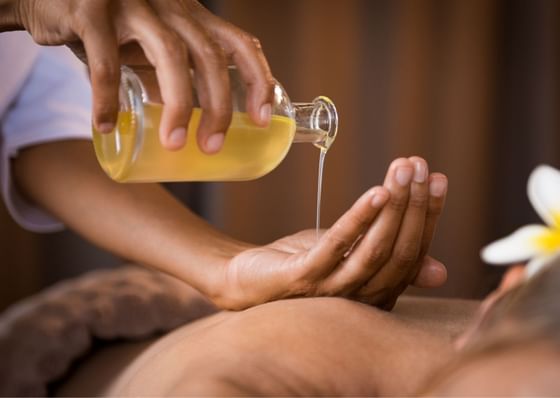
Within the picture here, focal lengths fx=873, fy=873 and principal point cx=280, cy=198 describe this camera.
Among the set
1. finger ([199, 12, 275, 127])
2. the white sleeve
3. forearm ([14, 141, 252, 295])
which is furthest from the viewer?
the white sleeve

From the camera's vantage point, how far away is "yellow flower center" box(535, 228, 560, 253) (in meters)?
0.61

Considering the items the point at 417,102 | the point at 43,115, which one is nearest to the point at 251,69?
the point at 43,115

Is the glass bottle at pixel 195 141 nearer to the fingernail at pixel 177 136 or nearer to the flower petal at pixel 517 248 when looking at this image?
the fingernail at pixel 177 136

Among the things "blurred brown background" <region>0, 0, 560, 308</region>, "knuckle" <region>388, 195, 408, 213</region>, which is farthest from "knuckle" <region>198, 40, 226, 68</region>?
"blurred brown background" <region>0, 0, 560, 308</region>

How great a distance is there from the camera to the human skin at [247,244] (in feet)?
2.88

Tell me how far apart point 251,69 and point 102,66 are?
0.17m

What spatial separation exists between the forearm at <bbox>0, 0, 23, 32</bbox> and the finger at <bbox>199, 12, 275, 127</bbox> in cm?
25

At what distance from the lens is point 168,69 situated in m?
0.80

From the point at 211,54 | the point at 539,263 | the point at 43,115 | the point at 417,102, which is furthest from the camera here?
the point at 417,102

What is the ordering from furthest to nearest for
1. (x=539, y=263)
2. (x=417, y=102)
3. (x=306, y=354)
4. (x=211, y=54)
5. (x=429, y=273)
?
1. (x=417, y=102)
2. (x=429, y=273)
3. (x=211, y=54)
4. (x=306, y=354)
5. (x=539, y=263)

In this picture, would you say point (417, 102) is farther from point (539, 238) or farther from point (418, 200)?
point (539, 238)

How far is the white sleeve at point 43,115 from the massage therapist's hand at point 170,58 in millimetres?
486

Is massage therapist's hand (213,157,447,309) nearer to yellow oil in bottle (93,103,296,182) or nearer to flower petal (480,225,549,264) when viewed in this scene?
yellow oil in bottle (93,103,296,182)

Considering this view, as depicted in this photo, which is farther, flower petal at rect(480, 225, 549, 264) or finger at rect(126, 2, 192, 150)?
finger at rect(126, 2, 192, 150)
